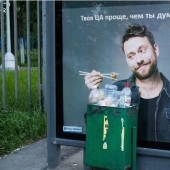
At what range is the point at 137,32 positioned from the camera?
447 centimetres

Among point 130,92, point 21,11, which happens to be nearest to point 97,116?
point 130,92

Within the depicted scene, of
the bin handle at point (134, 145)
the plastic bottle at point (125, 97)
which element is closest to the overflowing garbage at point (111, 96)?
the plastic bottle at point (125, 97)

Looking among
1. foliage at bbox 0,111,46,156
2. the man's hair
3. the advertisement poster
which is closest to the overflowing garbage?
the advertisement poster

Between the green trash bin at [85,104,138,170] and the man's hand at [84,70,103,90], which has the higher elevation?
the man's hand at [84,70,103,90]

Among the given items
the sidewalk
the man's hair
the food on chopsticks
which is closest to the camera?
the man's hair

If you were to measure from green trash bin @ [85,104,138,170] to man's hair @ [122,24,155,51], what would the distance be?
71cm

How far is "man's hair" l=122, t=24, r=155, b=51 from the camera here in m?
4.43

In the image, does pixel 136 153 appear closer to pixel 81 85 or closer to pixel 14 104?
pixel 81 85

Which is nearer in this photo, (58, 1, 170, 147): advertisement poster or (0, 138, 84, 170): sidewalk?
(58, 1, 170, 147): advertisement poster

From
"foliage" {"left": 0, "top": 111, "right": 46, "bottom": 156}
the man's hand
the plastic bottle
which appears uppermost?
the man's hand

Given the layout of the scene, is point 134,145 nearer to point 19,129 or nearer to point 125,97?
point 125,97

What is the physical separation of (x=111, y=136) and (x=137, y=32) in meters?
1.10

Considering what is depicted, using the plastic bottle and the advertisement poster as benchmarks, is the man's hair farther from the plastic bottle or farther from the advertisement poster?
the plastic bottle

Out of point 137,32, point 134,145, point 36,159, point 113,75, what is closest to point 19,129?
point 36,159
